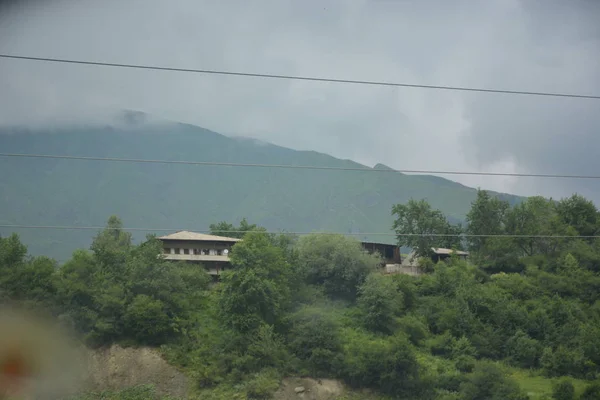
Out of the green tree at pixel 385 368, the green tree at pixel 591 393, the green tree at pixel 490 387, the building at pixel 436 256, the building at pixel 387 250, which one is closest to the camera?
the green tree at pixel 490 387

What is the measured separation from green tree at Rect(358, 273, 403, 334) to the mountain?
3259 centimetres

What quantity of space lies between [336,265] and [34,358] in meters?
11.0

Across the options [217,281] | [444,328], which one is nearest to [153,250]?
[217,281]

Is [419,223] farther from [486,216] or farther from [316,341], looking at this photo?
[316,341]

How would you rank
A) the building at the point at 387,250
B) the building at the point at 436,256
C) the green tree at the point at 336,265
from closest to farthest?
the green tree at the point at 336,265 < the building at the point at 436,256 < the building at the point at 387,250

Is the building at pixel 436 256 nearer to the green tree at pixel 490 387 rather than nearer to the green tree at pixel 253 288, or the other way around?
the green tree at pixel 253 288

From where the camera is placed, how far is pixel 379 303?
61.1 ft

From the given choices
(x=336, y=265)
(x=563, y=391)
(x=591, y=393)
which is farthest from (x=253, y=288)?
(x=591, y=393)

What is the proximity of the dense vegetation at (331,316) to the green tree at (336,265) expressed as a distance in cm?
4

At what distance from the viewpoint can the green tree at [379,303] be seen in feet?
60.6

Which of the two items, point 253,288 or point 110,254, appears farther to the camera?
point 110,254

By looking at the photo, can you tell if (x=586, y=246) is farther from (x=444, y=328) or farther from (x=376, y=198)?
(x=376, y=198)

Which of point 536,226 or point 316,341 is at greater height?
point 536,226

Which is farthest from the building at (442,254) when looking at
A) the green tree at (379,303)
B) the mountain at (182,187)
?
the mountain at (182,187)
